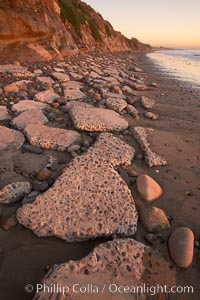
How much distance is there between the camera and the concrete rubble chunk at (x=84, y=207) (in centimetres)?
Result: 177

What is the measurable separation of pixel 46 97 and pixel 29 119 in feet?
3.38

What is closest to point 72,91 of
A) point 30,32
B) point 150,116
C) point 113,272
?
point 150,116

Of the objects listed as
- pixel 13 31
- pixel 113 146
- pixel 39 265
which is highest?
pixel 13 31

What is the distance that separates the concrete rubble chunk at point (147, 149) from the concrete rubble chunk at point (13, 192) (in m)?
1.30

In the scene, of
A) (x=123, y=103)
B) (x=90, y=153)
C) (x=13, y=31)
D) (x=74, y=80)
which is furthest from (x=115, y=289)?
(x=13, y=31)

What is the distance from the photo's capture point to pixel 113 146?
2742 millimetres

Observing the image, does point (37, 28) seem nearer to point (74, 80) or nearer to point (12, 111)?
point (74, 80)

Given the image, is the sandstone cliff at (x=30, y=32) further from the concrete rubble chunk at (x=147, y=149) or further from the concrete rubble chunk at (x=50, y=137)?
the concrete rubble chunk at (x=147, y=149)

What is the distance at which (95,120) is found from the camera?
329 centimetres

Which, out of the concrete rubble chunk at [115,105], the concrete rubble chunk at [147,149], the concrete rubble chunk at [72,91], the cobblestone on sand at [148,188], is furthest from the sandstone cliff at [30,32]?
the cobblestone on sand at [148,188]

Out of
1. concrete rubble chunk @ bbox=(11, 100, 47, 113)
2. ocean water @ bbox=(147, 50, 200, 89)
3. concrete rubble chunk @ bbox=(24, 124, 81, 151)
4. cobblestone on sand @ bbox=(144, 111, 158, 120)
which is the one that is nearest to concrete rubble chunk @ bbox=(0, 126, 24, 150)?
concrete rubble chunk @ bbox=(24, 124, 81, 151)

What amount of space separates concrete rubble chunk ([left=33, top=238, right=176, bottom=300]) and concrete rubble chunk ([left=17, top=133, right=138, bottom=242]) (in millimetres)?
196

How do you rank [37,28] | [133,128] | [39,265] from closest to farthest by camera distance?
[39,265], [133,128], [37,28]

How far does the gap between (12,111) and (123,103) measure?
1.84m
